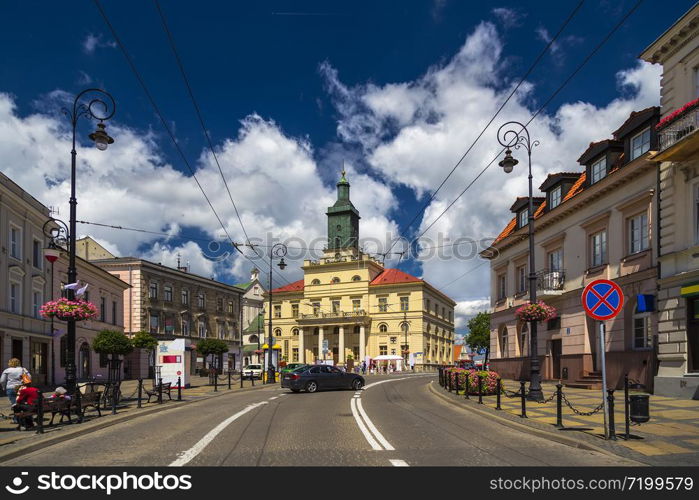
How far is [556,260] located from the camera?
30.5 meters

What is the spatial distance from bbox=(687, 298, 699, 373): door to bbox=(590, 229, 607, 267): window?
6307mm

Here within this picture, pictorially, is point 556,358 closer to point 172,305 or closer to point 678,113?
point 678,113

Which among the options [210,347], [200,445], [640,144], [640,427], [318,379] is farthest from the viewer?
[210,347]

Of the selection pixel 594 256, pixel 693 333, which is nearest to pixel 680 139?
pixel 693 333

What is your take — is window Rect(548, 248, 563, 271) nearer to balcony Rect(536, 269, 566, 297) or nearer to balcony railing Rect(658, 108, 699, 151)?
balcony Rect(536, 269, 566, 297)

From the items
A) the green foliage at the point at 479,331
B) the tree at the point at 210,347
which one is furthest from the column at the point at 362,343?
the tree at the point at 210,347

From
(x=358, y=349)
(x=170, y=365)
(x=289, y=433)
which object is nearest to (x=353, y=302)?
(x=358, y=349)

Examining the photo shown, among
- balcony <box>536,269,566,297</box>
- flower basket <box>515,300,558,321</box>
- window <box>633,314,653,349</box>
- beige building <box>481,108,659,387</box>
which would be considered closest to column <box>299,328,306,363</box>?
beige building <box>481,108,659,387</box>

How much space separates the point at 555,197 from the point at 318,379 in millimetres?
15211

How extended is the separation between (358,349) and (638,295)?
226 ft

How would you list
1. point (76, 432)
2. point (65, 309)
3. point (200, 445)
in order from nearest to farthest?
point (200, 445) → point (76, 432) → point (65, 309)

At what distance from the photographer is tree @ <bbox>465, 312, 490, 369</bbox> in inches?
3538
